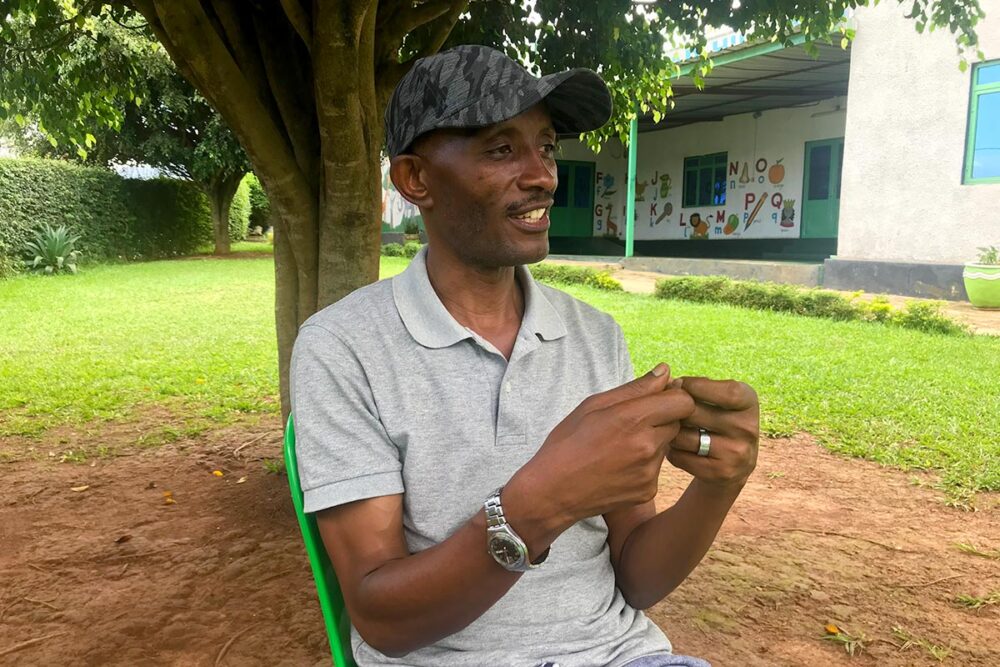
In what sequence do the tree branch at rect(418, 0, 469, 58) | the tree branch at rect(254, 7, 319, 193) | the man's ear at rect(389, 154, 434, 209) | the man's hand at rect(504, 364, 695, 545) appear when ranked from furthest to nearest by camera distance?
1. the tree branch at rect(418, 0, 469, 58)
2. the tree branch at rect(254, 7, 319, 193)
3. the man's ear at rect(389, 154, 434, 209)
4. the man's hand at rect(504, 364, 695, 545)

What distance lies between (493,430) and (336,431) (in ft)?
0.97

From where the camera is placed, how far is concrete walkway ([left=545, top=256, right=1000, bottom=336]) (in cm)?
969

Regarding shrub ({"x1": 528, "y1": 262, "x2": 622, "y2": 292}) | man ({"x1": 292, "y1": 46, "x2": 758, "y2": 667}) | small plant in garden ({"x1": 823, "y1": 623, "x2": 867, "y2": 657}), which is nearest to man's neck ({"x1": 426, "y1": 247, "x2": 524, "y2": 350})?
man ({"x1": 292, "y1": 46, "x2": 758, "y2": 667})

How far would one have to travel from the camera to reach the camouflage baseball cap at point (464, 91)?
1.52m

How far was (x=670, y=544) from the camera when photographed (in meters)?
1.61

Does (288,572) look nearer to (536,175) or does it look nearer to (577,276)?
(536,175)

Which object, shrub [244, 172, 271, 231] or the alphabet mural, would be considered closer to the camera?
the alphabet mural

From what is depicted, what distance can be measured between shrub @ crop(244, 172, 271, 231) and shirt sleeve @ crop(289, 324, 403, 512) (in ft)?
94.1

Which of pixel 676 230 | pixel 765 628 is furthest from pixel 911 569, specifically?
pixel 676 230

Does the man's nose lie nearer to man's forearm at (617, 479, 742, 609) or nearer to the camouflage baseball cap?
the camouflage baseball cap

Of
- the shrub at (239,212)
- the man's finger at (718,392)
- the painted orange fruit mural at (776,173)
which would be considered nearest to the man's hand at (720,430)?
the man's finger at (718,392)

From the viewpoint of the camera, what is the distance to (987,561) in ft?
11.8

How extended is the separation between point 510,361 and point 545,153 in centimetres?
47

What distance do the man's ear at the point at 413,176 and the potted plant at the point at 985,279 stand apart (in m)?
11.3
